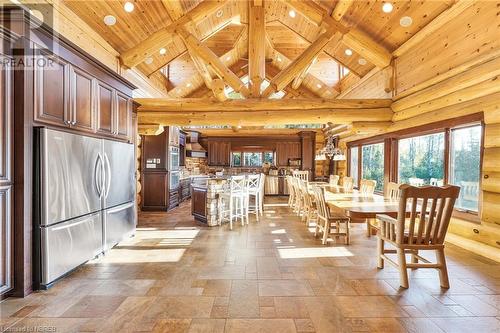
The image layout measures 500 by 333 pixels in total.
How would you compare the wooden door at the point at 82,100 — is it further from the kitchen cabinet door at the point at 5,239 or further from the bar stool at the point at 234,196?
the bar stool at the point at 234,196

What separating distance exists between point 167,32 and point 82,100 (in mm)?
2977

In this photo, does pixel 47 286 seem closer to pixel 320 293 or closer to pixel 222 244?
pixel 222 244

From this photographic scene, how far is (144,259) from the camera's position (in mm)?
3465

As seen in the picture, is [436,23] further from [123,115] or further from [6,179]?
[6,179]

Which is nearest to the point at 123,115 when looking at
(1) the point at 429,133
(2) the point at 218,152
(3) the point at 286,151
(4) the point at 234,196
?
(4) the point at 234,196

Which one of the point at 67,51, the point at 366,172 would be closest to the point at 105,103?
the point at 67,51

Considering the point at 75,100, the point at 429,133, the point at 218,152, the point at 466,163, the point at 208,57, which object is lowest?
the point at 466,163

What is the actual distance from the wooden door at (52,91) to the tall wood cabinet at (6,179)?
0.68ft

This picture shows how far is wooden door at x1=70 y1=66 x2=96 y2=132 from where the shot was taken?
301cm

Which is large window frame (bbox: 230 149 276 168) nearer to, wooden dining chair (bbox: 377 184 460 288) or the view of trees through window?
the view of trees through window

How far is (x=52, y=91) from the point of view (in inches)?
107

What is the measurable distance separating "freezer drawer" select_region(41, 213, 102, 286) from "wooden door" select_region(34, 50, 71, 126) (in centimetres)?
115

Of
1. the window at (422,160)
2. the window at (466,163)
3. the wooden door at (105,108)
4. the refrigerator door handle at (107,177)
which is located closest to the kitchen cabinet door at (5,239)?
the refrigerator door handle at (107,177)

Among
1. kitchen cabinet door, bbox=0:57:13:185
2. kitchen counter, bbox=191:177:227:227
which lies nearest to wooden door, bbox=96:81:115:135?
kitchen cabinet door, bbox=0:57:13:185
